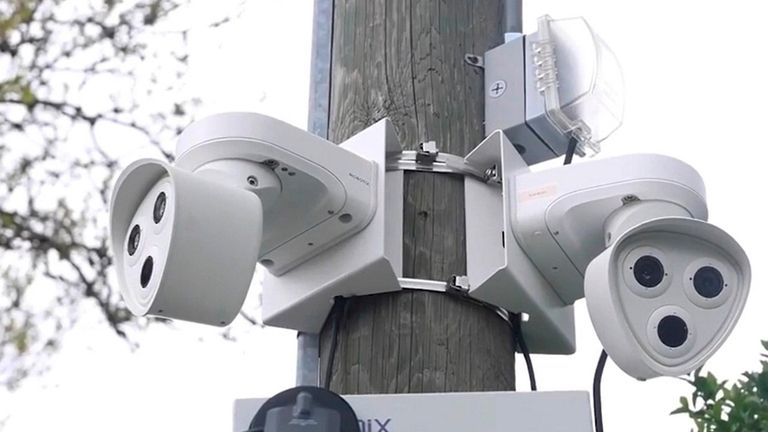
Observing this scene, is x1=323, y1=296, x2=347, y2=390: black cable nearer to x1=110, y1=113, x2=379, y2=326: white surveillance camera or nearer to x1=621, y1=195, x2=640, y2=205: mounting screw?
x1=110, y1=113, x2=379, y2=326: white surveillance camera

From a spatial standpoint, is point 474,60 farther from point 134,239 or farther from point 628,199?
point 134,239

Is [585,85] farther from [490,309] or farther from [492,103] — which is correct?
[490,309]

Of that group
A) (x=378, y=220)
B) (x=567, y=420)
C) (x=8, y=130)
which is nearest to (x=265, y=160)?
(x=378, y=220)

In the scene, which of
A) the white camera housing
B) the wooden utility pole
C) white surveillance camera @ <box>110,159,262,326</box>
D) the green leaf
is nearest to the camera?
white surveillance camera @ <box>110,159,262,326</box>

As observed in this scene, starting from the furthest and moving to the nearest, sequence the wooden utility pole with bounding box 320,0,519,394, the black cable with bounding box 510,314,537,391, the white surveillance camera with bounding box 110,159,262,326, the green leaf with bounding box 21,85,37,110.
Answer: the green leaf with bounding box 21,85,37,110 < the black cable with bounding box 510,314,537,391 < the wooden utility pole with bounding box 320,0,519,394 < the white surveillance camera with bounding box 110,159,262,326

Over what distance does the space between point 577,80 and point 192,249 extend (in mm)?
974

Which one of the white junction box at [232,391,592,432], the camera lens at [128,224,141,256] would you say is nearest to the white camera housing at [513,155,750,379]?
the white junction box at [232,391,592,432]

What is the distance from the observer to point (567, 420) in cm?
180

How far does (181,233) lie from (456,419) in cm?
50

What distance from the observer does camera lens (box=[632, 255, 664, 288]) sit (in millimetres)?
1950

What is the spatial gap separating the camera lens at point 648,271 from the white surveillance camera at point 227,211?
0.49 m

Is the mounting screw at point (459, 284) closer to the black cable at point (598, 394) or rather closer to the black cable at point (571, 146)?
the black cable at point (598, 394)

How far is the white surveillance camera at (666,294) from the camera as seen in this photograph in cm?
189

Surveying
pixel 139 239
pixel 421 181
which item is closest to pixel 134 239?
pixel 139 239
